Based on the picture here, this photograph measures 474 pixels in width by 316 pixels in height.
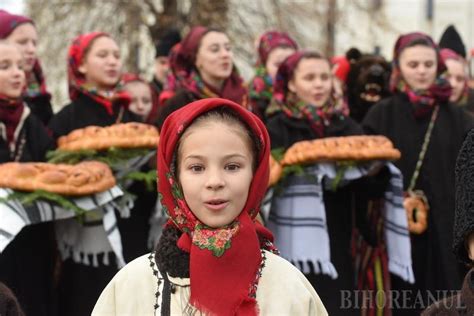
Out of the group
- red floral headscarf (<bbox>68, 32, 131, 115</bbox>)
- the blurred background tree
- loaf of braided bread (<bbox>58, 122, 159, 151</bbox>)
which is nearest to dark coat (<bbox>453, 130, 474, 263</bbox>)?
loaf of braided bread (<bbox>58, 122, 159, 151</bbox>)

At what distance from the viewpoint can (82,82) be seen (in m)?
6.98

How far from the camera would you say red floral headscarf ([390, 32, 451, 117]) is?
22.9ft

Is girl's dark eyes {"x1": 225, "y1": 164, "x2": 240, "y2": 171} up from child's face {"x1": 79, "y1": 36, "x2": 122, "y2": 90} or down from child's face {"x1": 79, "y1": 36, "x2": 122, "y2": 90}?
down

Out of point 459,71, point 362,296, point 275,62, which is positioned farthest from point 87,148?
point 459,71

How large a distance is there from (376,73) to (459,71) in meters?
0.92

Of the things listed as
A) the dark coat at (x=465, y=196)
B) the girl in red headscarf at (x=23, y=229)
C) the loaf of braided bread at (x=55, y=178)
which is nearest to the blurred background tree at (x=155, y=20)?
the girl in red headscarf at (x=23, y=229)

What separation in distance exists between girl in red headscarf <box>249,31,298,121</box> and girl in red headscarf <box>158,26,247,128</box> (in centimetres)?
101

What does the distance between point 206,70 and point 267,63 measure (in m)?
1.89

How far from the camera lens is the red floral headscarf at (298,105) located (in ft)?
21.2

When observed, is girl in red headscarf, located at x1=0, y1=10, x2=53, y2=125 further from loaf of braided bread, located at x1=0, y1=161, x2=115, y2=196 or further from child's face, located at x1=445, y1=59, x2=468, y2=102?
child's face, located at x1=445, y1=59, x2=468, y2=102

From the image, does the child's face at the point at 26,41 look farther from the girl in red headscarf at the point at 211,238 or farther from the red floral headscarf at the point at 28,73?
the girl in red headscarf at the point at 211,238

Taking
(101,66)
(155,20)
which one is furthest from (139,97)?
(155,20)

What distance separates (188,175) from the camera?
10.6 ft

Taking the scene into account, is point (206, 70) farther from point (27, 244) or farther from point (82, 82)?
point (27, 244)
